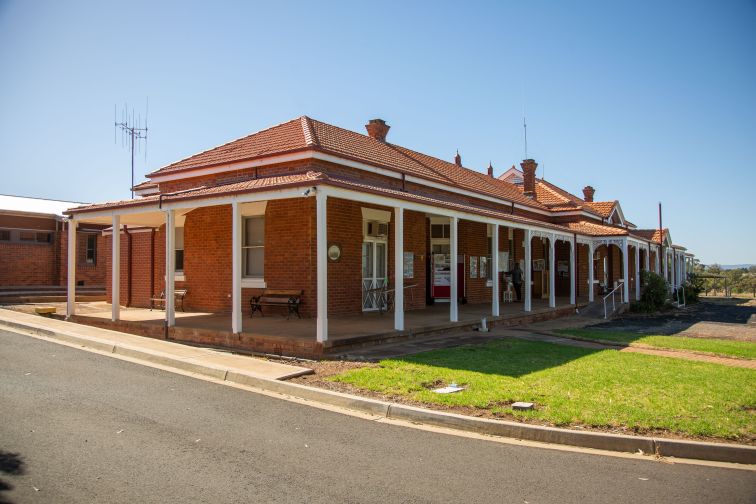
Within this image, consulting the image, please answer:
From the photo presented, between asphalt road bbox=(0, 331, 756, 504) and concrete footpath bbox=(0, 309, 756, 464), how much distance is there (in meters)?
0.30

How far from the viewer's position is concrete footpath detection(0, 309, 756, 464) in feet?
18.2

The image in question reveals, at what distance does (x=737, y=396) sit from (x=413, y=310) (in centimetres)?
1049

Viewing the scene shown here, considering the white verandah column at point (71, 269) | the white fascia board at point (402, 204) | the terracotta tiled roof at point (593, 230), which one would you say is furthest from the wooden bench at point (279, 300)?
the terracotta tiled roof at point (593, 230)

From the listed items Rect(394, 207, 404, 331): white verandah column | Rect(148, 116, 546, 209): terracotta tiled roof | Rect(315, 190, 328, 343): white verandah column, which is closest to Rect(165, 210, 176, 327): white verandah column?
Rect(148, 116, 546, 209): terracotta tiled roof

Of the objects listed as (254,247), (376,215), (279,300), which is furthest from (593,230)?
(279,300)

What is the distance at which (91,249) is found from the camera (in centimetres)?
2812

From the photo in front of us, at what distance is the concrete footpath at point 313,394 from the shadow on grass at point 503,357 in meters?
2.36

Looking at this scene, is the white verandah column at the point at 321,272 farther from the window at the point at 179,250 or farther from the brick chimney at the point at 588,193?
the brick chimney at the point at 588,193

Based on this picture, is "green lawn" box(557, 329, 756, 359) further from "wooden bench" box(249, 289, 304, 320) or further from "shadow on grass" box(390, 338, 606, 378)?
"wooden bench" box(249, 289, 304, 320)

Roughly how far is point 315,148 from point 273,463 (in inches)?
390

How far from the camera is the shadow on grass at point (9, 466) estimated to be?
4357 mm

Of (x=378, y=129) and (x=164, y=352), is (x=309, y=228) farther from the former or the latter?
(x=378, y=129)

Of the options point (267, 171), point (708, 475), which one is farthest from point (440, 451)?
point (267, 171)

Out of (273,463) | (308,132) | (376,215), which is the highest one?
(308,132)
